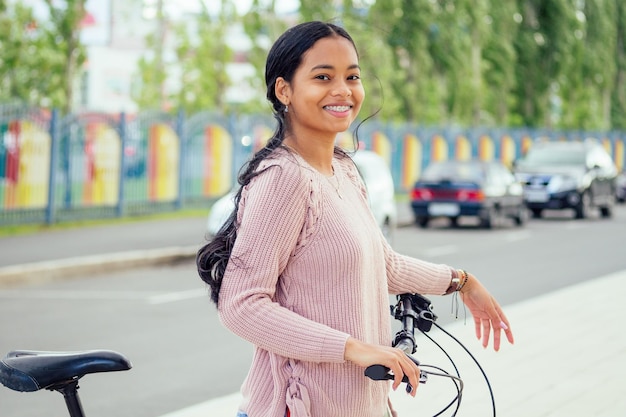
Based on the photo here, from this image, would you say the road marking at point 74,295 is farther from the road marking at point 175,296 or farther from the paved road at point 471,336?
the road marking at point 175,296

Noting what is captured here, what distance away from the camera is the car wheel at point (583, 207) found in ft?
93.1

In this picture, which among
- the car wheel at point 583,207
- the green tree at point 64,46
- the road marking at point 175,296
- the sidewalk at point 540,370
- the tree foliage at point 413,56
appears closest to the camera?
the sidewalk at point 540,370

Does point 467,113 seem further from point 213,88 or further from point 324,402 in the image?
point 324,402

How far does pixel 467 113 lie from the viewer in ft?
157

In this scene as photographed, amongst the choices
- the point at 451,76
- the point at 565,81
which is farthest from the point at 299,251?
the point at 565,81

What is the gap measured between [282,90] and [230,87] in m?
45.5

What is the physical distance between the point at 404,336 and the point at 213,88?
39.7m

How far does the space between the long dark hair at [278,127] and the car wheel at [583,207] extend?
86.0 feet

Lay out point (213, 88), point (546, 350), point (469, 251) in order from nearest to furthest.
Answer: point (546, 350) → point (469, 251) → point (213, 88)

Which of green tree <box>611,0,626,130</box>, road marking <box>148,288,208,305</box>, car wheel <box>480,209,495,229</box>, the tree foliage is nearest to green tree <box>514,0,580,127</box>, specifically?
the tree foliage

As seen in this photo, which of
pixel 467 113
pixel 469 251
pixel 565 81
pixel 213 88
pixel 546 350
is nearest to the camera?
pixel 546 350

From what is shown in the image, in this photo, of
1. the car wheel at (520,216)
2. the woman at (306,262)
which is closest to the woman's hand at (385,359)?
the woman at (306,262)

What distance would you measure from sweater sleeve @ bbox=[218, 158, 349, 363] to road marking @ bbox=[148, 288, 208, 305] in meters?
9.74

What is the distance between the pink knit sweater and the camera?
2.67m
